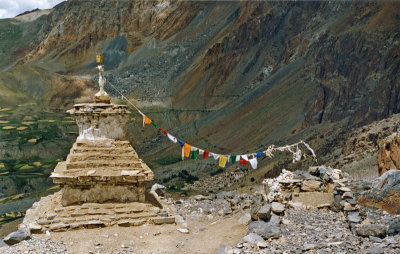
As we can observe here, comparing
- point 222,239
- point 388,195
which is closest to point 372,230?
point 388,195

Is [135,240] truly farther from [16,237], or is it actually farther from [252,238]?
[252,238]

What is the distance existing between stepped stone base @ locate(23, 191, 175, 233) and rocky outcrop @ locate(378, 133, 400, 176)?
659cm

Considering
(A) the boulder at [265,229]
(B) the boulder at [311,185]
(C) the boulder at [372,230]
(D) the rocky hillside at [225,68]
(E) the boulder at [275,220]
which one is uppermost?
(D) the rocky hillside at [225,68]

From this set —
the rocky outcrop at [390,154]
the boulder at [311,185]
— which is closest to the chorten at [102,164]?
the boulder at [311,185]

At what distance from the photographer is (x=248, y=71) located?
43.8 m

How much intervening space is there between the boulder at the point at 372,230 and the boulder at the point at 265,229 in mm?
1458

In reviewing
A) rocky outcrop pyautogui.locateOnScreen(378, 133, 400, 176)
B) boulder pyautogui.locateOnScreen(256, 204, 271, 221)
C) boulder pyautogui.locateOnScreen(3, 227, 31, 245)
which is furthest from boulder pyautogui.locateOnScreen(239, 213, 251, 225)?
rocky outcrop pyautogui.locateOnScreen(378, 133, 400, 176)

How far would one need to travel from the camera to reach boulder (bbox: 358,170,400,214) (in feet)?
24.7

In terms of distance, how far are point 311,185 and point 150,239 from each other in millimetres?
4267

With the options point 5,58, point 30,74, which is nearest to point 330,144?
point 30,74

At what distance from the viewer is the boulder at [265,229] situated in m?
7.61

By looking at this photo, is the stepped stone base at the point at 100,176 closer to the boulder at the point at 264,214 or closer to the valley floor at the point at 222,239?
the valley floor at the point at 222,239

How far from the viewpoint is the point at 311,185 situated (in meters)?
10.2

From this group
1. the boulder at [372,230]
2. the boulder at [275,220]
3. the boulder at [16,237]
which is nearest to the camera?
the boulder at [372,230]
